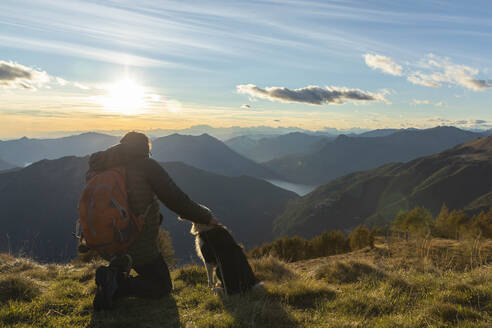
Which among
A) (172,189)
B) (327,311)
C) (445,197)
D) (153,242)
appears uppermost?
(172,189)

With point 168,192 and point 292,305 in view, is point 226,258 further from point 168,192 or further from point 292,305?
point 168,192

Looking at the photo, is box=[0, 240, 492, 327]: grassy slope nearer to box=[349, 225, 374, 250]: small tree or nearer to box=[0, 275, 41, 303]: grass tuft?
box=[0, 275, 41, 303]: grass tuft

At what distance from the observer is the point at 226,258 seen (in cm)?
492

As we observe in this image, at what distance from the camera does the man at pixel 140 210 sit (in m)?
4.23

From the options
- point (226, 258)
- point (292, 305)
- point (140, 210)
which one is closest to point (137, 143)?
point (140, 210)

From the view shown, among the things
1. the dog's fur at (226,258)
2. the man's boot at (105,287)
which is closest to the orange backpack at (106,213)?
the man's boot at (105,287)

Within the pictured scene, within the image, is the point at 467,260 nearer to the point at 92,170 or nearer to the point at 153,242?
the point at 153,242

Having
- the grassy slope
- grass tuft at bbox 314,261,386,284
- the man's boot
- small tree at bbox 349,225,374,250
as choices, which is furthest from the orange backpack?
small tree at bbox 349,225,374,250

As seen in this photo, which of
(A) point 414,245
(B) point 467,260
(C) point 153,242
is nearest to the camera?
(C) point 153,242

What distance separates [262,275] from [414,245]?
5.45 m

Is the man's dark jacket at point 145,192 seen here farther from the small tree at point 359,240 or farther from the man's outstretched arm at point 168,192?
the small tree at point 359,240

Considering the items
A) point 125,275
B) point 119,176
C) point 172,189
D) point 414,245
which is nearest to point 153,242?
point 125,275

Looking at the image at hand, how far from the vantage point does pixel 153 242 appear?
15.5 ft

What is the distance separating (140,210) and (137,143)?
1095 millimetres
